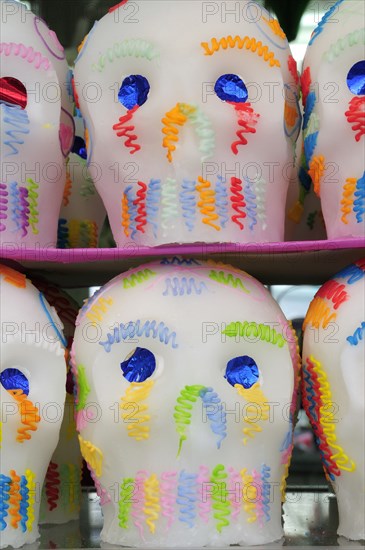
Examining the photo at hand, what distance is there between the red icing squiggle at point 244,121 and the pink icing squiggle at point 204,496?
57 centimetres

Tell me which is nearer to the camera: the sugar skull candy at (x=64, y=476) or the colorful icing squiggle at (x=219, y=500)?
the colorful icing squiggle at (x=219, y=500)

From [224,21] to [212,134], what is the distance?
22 cm

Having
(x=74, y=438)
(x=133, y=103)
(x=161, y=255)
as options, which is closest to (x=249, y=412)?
(x=161, y=255)

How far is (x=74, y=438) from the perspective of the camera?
6.40 ft

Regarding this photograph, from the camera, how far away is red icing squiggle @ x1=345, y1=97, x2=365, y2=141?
1688mm

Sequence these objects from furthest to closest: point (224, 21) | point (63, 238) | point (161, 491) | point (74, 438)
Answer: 1. point (63, 238)
2. point (74, 438)
3. point (224, 21)
4. point (161, 491)

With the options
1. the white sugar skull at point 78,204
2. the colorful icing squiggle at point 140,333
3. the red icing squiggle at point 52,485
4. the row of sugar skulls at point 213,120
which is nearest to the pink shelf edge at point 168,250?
the row of sugar skulls at point 213,120

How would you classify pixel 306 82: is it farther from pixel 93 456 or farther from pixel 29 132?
pixel 93 456

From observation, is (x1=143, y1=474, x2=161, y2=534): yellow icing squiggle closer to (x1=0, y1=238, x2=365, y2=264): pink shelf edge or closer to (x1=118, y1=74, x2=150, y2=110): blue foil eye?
(x1=0, y1=238, x2=365, y2=264): pink shelf edge

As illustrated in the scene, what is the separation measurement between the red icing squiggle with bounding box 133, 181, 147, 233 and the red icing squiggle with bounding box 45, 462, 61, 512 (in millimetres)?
551

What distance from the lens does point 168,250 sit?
1688 mm

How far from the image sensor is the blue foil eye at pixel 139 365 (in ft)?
5.49

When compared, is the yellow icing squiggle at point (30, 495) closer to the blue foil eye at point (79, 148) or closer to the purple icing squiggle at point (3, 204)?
the purple icing squiggle at point (3, 204)

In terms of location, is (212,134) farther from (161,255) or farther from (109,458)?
(109,458)
